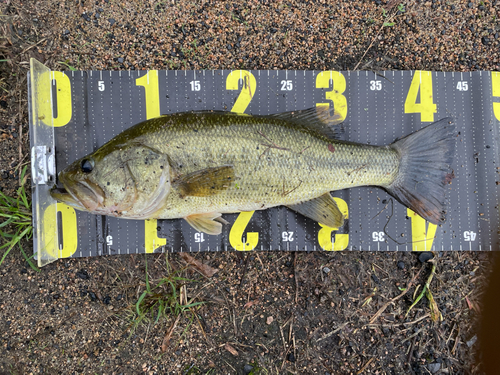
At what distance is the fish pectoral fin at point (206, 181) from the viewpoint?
2.73 m

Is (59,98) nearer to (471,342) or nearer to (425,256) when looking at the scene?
(425,256)

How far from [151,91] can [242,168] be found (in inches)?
60.0

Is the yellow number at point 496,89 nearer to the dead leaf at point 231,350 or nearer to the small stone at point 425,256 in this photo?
the small stone at point 425,256

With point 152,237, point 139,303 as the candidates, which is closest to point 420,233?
point 152,237

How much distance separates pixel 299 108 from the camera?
3449 mm

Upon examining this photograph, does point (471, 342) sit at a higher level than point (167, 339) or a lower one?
lower

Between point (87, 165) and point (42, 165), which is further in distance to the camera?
point (42, 165)

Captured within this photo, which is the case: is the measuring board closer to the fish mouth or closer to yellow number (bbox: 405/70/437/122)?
yellow number (bbox: 405/70/437/122)

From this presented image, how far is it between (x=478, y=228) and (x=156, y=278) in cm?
374

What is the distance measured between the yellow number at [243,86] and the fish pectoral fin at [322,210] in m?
1.30

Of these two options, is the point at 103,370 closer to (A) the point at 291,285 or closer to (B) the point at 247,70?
(A) the point at 291,285

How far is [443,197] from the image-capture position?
129 inches

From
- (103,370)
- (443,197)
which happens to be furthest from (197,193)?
(443,197)

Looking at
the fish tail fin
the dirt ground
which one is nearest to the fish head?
the dirt ground
